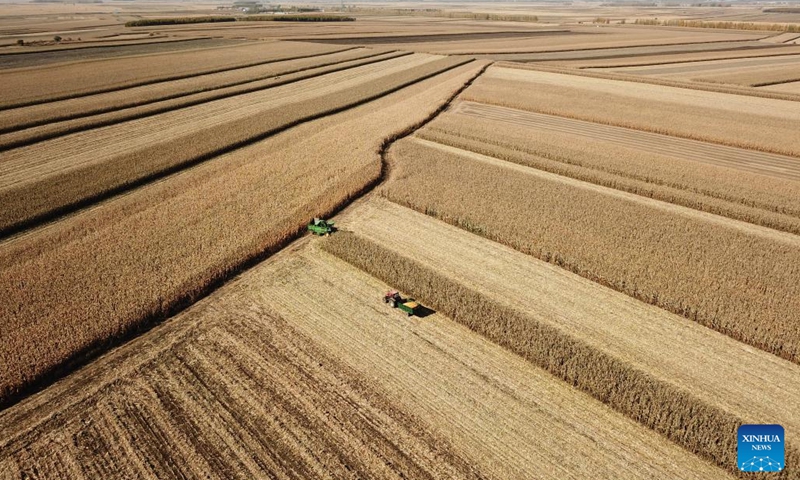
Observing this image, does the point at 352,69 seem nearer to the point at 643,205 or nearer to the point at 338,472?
the point at 643,205

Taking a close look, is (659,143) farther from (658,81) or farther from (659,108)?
(658,81)

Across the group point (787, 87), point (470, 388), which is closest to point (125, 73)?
point (470, 388)

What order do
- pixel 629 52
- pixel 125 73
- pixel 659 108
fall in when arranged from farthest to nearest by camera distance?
1. pixel 629 52
2. pixel 125 73
3. pixel 659 108

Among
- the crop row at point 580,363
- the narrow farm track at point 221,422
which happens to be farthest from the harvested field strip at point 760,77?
the narrow farm track at point 221,422

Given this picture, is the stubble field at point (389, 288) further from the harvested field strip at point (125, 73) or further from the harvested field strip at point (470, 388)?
the harvested field strip at point (125, 73)

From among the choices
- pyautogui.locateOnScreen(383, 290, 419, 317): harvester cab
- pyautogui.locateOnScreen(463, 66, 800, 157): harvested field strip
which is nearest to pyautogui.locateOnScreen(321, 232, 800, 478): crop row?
pyautogui.locateOnScreen(383, 290, 419, 317): harvester cab

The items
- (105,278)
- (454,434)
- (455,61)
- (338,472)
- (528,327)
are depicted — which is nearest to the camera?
(338,472)

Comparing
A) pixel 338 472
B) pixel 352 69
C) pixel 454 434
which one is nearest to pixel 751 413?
pixel 454 434
